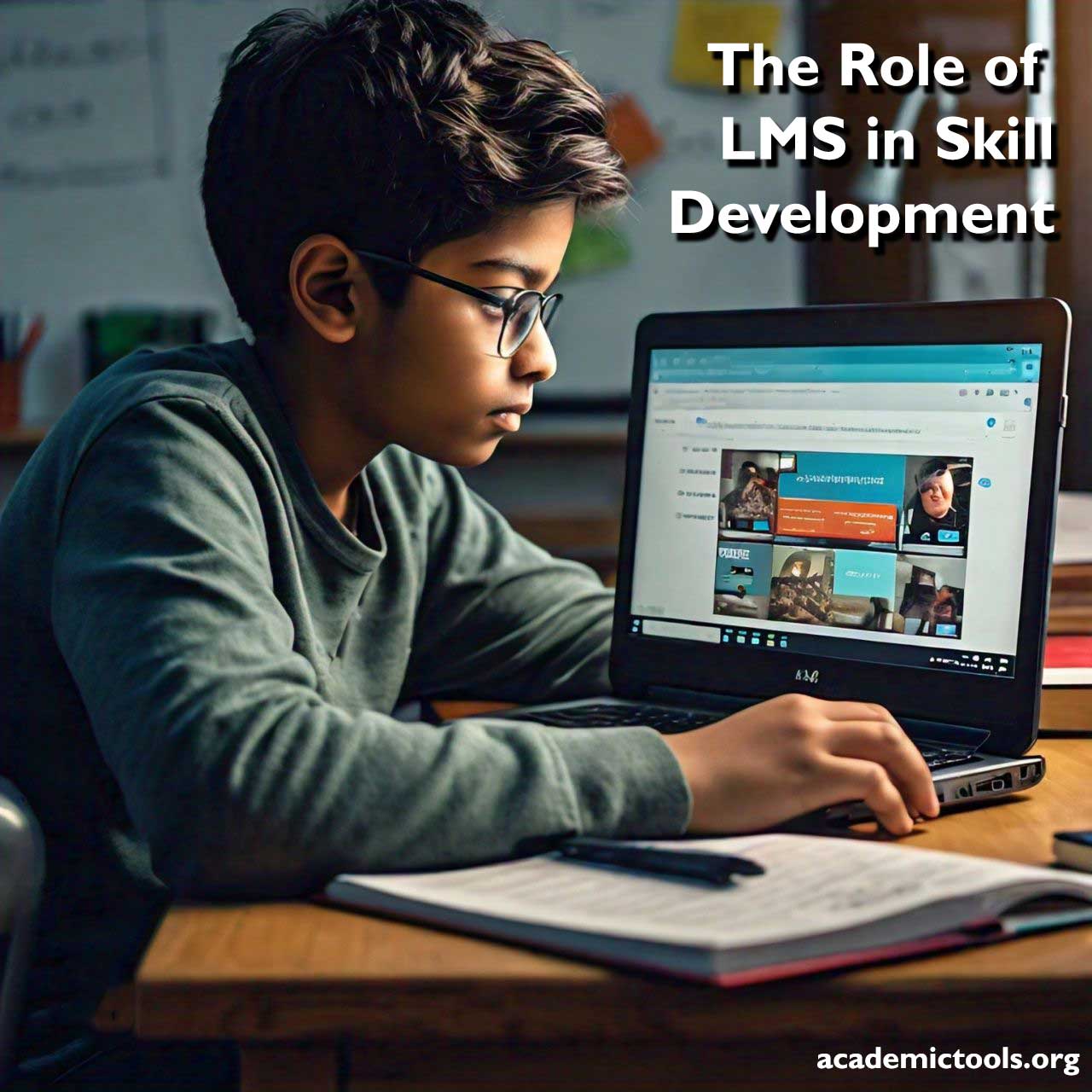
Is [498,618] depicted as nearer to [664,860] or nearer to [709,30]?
[664,860]

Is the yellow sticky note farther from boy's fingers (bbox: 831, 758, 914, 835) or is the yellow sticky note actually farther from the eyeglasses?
boy's fingers (bbox: 831, 758, 914, 835)

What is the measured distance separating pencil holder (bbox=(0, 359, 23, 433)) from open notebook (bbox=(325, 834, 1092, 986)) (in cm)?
202

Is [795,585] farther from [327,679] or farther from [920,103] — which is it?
[920,103]

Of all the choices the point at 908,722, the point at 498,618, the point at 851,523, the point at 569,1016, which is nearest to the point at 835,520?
the point at 851,523

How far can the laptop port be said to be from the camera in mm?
770

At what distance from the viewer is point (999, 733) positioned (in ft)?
2.71

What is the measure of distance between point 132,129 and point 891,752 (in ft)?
7.12

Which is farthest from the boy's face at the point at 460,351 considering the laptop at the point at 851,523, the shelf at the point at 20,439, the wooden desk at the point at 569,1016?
the shelf at the point at 20,439

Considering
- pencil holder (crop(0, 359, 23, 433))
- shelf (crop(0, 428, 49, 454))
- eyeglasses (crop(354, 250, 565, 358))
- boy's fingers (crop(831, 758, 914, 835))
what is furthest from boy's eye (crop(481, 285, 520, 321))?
pencil holder (crop(0, 359, 23, 433))

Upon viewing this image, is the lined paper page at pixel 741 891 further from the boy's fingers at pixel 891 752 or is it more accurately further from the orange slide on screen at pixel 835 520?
the orange slide on screen at pixel 835 520

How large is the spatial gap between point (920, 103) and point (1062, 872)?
69.5 inches

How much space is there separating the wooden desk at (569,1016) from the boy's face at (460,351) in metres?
0.46

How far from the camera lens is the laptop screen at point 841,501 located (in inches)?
32.9

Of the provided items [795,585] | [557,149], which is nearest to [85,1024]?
[795,585]
